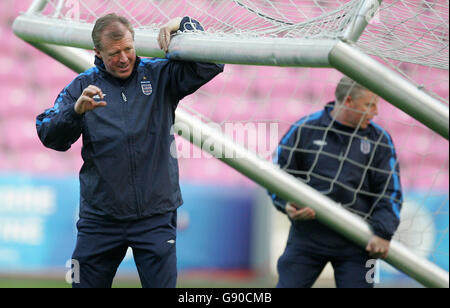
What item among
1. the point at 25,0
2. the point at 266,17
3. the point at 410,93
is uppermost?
the point at 25,0

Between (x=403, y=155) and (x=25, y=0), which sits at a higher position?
(x=25, y=0)

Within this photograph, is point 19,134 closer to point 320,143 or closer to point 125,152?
point 320,143

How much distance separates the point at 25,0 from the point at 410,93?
18.9ft

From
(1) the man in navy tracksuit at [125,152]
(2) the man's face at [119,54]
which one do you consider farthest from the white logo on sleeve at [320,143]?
(2) the man's face at [119,54]

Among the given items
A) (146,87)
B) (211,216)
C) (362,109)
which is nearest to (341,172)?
(362,109)

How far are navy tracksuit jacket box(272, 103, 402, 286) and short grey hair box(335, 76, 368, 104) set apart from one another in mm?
117

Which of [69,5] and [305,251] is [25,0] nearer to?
[69,5]

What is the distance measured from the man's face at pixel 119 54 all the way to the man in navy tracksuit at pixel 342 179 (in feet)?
4.24

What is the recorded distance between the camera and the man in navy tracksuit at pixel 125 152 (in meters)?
2.59

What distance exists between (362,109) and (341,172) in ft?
1.02

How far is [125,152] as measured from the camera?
2.59 metres

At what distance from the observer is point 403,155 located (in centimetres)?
651

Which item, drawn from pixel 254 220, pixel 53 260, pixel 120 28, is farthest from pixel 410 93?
pixel 53 260

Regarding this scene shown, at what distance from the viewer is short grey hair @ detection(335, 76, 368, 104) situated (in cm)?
360
